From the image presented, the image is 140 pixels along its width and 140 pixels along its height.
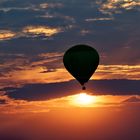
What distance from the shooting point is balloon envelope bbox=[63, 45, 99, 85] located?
47.6 meters

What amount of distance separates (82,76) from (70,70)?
2.16m

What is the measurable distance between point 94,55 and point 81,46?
2.48 m

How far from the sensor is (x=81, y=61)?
48312 mm

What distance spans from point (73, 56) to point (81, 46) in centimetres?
202

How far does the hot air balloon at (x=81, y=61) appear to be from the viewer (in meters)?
47.6

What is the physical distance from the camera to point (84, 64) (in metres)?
48.3

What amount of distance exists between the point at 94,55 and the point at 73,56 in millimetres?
3302

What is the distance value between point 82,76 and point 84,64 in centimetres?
197

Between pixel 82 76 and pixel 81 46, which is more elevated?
pixel 81 46

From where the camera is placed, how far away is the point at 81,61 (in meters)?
48.3

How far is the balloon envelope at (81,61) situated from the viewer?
4759 cm

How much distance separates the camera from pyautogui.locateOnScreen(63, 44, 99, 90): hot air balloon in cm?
4759

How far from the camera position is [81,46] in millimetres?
47625

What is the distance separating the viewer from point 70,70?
48.9 metres
